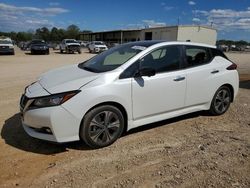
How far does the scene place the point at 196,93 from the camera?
5754mm

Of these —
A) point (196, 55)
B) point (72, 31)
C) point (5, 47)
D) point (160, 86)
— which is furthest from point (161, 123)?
point (72, 31)

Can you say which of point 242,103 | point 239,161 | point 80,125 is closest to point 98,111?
point 80,125

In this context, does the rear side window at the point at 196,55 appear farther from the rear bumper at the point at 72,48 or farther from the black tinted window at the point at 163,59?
the rear bumper at the point at 72,48

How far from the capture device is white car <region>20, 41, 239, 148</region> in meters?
4.31

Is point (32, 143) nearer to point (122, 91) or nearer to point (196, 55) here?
point (122, 91)

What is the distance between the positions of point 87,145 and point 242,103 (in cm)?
478

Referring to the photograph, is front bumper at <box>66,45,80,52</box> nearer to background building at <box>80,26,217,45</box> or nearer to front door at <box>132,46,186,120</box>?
background building at <box>80,26,217,45</box>

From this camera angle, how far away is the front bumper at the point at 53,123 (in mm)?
4207

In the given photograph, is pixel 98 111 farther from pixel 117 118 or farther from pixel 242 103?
pixel 242 103

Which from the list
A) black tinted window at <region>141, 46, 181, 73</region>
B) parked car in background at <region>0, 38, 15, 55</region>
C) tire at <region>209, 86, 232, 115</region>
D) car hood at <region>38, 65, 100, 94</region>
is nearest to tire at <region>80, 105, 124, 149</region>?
car hood at <region>38, 65, 100, 94</region>

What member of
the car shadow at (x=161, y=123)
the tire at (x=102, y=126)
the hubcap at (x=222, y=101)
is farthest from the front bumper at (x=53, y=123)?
the hubcap at (x=222, y=101)

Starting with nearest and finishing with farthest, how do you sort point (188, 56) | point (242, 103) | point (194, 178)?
point (194, 178)
point (188, 56)
point (242, 103)

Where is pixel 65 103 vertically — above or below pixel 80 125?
above

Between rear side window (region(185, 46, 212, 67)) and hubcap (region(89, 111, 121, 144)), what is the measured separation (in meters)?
1.96
